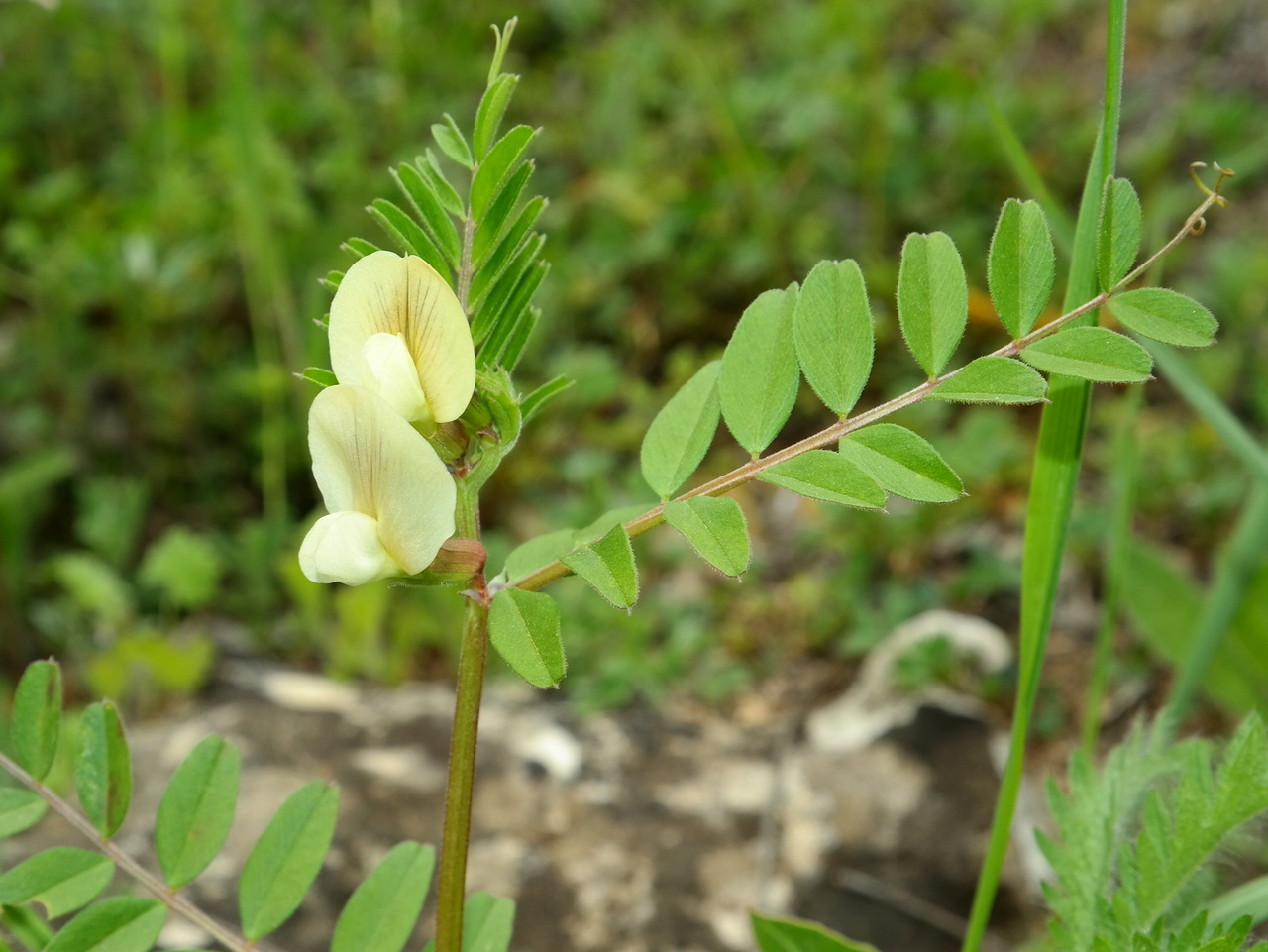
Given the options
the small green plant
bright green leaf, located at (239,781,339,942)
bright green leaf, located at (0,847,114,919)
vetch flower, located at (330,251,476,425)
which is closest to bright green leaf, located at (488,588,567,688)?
the small green plant

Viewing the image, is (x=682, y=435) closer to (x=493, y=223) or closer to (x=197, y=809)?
(x=493, y=223)

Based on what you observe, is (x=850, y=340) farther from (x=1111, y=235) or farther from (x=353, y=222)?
(x=353, y=222)

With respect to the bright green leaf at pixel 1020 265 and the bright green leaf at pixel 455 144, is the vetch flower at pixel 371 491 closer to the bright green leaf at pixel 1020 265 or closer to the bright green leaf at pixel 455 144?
the bright green leaf at pixel 455 144

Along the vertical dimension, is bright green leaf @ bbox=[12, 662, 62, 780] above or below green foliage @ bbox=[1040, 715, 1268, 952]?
above

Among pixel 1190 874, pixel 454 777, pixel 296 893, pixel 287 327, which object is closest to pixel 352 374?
pixel 454 777

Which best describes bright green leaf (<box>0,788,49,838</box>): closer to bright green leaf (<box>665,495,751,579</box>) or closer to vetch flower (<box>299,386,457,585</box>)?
vetch flower (<box>299,386,457,585</box>)

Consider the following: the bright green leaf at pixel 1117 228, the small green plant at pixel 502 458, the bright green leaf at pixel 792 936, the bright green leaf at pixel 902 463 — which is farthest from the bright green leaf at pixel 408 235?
Answer: the bright green leaf at pixel 792 936
